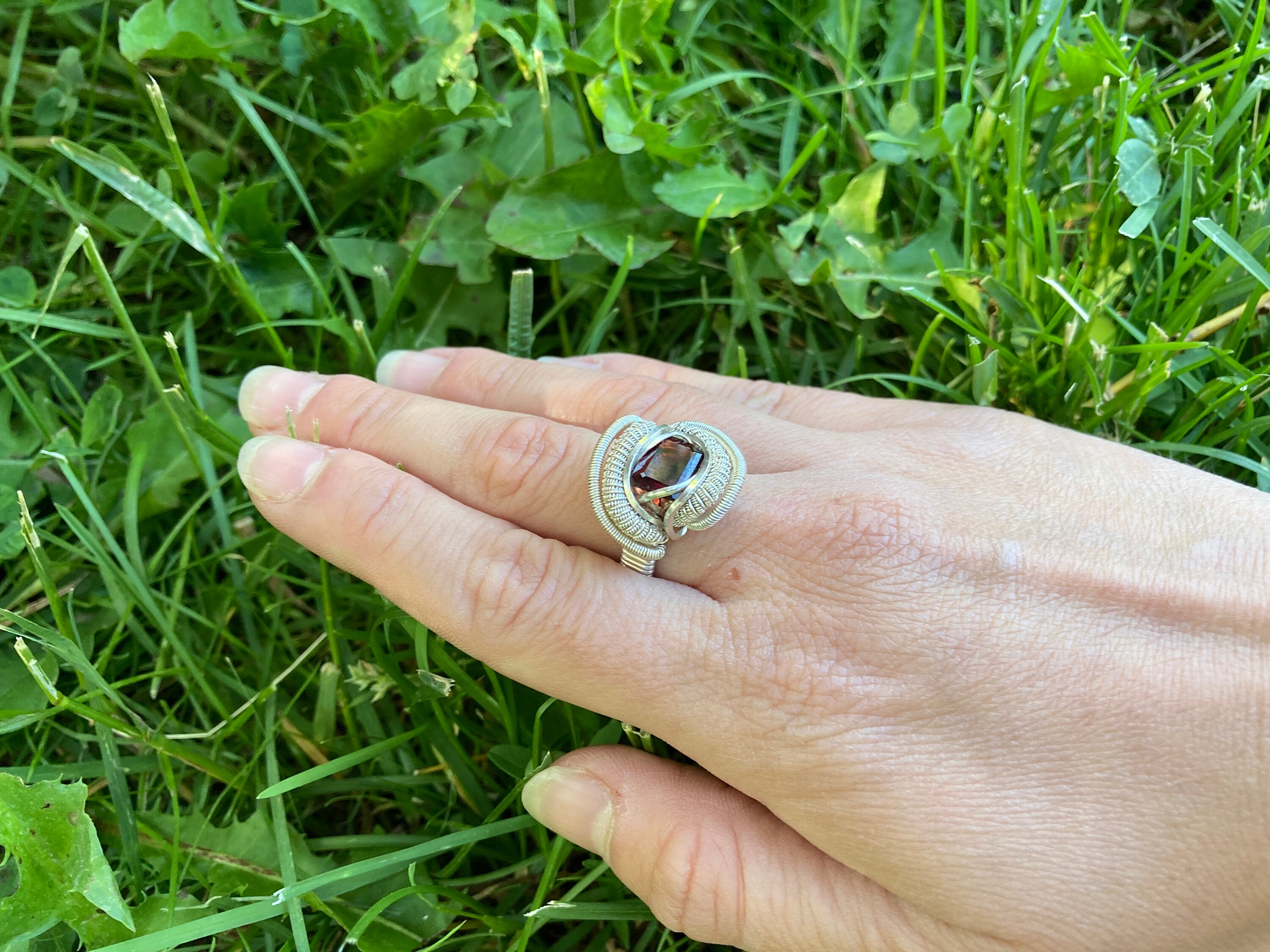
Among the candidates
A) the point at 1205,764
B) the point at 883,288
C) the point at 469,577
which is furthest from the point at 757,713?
the point at 883,288

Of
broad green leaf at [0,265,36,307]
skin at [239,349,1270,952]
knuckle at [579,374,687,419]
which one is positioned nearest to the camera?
skin at [239,349,1270,952]

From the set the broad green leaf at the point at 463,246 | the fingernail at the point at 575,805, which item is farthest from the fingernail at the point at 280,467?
the fingernail at the point at 575,805

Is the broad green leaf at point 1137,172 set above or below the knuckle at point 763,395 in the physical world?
above

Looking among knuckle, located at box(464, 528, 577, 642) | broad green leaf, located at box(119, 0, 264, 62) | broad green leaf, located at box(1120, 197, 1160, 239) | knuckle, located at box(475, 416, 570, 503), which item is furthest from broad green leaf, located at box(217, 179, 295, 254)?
broad green leaf, located at box(1120, 197, 1160, 239)

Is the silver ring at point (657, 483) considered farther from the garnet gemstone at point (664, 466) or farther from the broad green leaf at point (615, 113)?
the broad green leaf at point (615, 113)

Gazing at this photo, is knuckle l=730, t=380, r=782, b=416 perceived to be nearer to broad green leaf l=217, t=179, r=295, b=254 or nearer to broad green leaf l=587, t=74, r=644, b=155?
broad green leaf l=587, t=74, r=644, b=155

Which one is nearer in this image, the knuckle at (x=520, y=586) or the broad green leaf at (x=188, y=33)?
the knuckle at (x=520, y=586)
